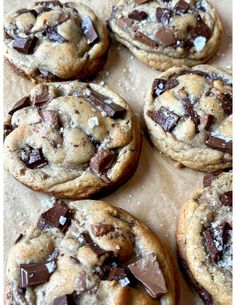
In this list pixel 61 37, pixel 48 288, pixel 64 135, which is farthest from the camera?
pixel 61 37

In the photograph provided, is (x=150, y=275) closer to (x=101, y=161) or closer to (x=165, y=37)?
(x=101, y=161)

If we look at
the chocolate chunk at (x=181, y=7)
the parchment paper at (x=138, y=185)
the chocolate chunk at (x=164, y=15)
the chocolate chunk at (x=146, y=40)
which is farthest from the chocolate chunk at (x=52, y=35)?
the chocolate chunk at (x=181, y=7)

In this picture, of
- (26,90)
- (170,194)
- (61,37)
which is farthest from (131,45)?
(170,194)

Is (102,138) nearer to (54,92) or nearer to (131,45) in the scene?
(54,92)

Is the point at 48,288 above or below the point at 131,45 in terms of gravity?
below

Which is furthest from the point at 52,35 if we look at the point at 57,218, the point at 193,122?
the point at 57,218

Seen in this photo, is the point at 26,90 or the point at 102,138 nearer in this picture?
the point at 102,138

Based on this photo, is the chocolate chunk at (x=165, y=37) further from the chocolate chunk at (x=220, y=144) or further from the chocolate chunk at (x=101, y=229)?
the chocolate chunk at (x=101, y=229)

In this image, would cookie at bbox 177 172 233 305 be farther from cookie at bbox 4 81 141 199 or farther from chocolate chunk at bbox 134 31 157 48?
chocolate chunk at bbox 134 31 157 48
